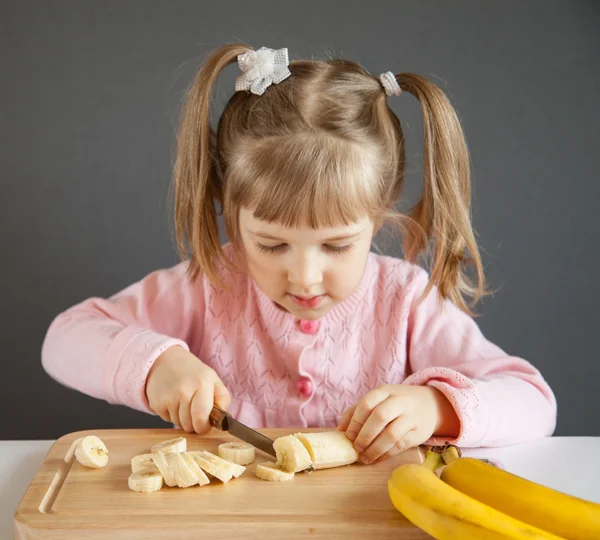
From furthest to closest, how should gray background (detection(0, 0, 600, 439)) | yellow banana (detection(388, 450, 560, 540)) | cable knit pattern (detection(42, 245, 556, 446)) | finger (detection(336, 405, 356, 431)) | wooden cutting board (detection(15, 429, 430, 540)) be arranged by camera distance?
gray background (detection(0, 0, 600, 439))
cable knit pattern (detection(42, 245, 556, 446))
finger (detection(336, 405, 356, 431))
wooden cutting board (detection(15, 429, 430, 540))
yellow banana (detection(388, 450, 560, 540))

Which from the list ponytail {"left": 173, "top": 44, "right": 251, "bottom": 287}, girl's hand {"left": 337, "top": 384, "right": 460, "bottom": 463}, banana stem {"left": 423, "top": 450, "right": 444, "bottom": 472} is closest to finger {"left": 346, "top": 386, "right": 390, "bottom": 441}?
girl's hand {"left": 337, "top": 384, "right": 460, "bottom": 463}

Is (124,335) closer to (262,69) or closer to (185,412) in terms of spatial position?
(185,412)

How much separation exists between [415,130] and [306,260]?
673mm

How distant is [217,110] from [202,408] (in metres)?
0.80

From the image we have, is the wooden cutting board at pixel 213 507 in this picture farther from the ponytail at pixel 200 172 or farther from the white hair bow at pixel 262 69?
the white hair bow at pixel 262 69

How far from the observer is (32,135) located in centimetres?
165

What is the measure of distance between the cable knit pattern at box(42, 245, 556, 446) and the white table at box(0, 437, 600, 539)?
4.1 inches

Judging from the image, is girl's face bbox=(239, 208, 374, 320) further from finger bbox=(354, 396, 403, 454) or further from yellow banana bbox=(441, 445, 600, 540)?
yellow banana bbox=(441, 445, 600, 540)

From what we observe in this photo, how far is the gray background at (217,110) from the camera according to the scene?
5.33 feet

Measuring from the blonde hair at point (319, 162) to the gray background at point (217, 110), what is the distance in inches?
14.6

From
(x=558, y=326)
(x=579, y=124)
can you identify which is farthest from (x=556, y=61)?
(x=558, y=326)

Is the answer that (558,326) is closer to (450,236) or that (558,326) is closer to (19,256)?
(450,236)

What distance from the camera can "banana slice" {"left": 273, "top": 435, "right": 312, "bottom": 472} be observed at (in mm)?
936

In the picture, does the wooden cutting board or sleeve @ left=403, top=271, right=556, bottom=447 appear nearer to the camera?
the wooden cutting board
